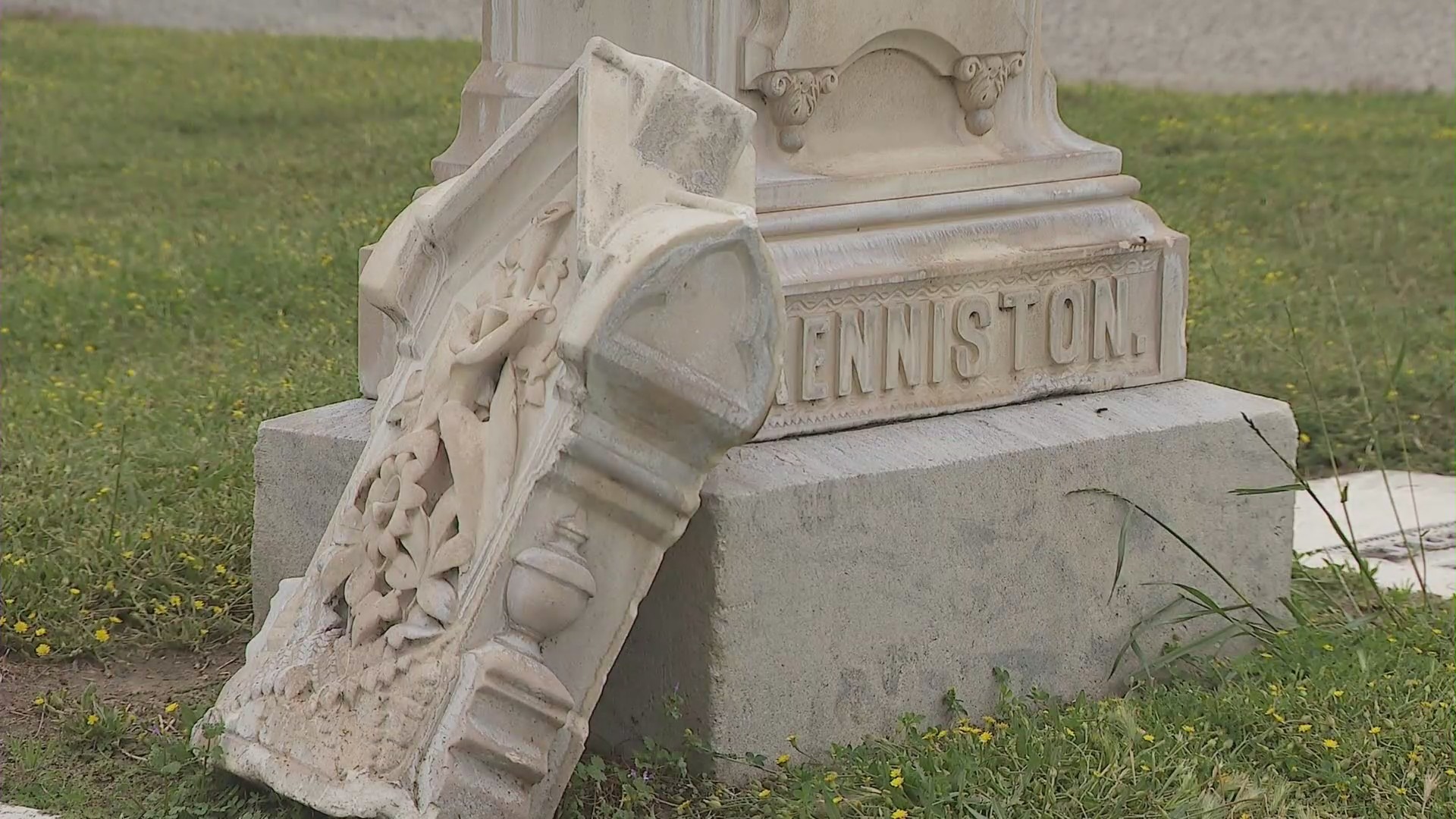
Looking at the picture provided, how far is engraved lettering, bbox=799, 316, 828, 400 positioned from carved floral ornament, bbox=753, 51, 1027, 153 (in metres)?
0.30

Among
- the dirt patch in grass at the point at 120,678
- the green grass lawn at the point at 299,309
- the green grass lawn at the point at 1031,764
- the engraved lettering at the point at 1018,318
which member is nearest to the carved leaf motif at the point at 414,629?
the green grass lawn at the point at 1031,764

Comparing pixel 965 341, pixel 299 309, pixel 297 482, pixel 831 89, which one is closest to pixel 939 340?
pixel 965 341

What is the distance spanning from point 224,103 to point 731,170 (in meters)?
6.70

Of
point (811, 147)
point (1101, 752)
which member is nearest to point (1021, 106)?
point (811, 147)

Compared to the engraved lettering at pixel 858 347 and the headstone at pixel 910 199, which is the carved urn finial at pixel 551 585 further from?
A: the engraved lettering at pixel 858 347

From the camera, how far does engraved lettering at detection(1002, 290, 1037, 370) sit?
3.24 m

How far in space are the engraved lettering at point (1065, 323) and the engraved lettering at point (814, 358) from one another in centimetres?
48

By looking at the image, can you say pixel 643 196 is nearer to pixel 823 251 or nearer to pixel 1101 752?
pixel 823 251

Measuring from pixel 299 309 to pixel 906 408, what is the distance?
322cm

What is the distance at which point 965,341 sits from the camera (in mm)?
3203

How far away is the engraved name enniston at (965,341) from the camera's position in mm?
3031

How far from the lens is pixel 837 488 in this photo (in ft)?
9.56

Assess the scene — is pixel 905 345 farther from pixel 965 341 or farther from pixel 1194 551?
pixel 1194 551

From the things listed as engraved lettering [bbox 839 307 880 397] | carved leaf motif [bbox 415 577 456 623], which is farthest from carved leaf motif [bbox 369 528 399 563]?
engraved lettering [bbox 839 307 880 397]
